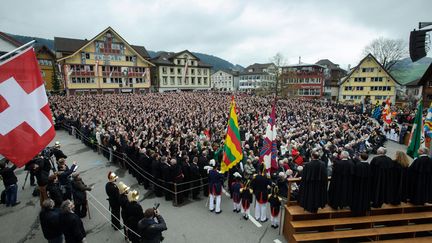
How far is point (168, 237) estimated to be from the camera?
21.0 ft

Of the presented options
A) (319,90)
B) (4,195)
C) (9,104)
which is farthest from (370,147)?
(319,90)

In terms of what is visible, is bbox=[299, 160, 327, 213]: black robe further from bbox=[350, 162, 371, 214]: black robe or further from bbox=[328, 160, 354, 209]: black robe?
bbox=[350, 162, 371, 214]: black robe

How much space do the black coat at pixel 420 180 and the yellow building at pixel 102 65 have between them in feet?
159

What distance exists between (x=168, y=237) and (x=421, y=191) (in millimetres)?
7082

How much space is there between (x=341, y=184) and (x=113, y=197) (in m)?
6.16

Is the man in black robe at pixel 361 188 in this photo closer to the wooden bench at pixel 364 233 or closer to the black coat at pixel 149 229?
the wooden bench at pixel 364 233

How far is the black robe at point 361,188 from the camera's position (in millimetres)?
5821

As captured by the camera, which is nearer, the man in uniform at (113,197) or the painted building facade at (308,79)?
the man in uniform at (113,197)

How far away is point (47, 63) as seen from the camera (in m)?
52.7

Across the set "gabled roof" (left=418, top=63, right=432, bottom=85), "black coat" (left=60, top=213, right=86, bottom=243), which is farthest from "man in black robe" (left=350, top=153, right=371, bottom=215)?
"gabled roof" (left=418, top=63, right=432, bottom=85)

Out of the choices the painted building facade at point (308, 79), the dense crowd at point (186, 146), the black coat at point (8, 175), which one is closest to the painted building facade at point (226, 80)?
the painted building facade at point (308, 79)

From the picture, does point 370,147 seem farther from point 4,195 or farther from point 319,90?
point 319,90

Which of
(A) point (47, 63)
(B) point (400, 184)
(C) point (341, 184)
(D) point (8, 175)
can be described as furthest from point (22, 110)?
(A) point (47, 63)

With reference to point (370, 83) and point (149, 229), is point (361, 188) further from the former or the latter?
point (370, 83)
